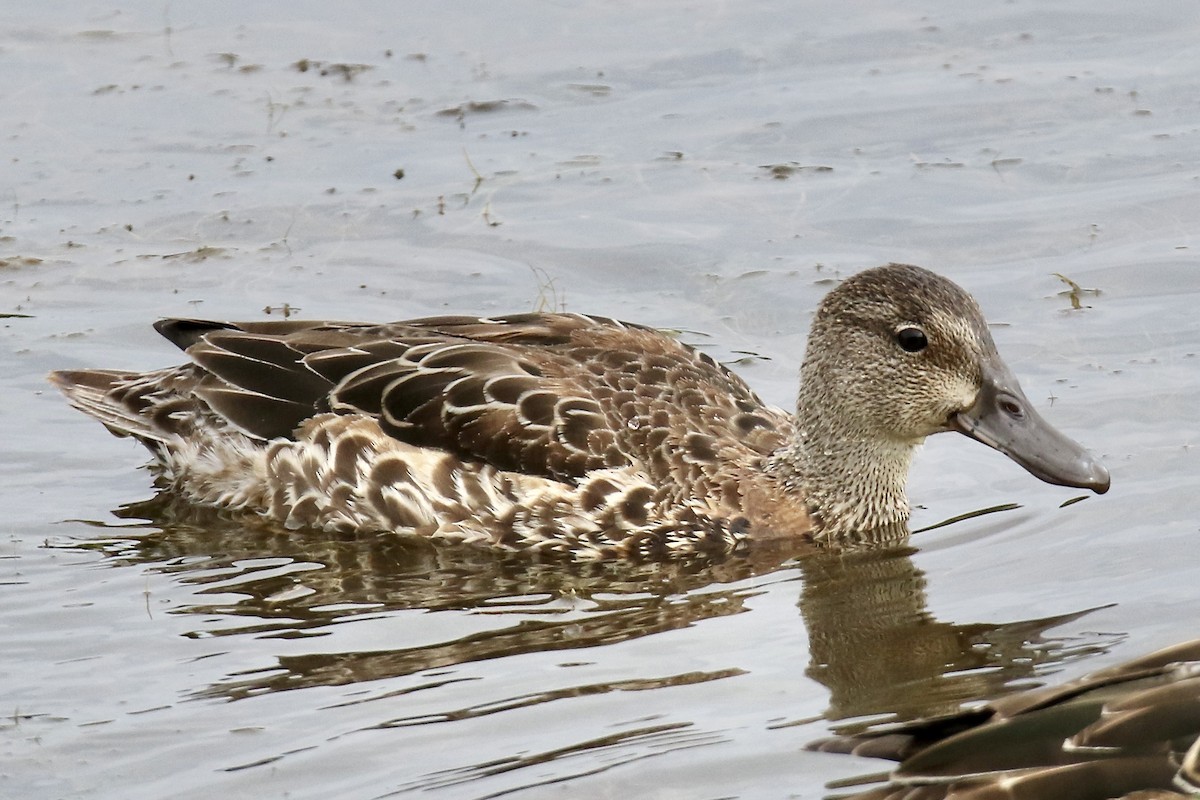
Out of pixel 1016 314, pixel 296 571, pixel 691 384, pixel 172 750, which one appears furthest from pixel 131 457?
pixel 1016 314

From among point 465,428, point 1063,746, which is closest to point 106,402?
point 465,428

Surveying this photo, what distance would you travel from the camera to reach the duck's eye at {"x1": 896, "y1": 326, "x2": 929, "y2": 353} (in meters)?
9.30

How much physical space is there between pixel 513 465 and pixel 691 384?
3.30 feet

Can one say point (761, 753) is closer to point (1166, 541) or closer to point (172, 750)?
point (172, 750)

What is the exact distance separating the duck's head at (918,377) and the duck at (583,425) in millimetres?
10

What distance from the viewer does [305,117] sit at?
14578 mm

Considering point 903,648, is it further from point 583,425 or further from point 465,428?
point 465,428

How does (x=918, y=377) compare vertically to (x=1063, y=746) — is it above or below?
above

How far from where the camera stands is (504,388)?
31.3 feet

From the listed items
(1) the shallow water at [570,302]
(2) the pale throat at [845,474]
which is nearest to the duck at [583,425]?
(2) the pale throat at [845,474]

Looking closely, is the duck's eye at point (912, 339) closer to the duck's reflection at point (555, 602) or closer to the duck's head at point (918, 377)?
the duck's head at point (918, 377)

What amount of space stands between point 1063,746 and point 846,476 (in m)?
5.14

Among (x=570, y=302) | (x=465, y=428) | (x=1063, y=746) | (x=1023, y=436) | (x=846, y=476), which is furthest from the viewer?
(x=570, y=302)

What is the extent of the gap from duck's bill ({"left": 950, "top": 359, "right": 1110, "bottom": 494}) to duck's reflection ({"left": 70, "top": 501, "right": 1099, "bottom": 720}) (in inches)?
27.2
